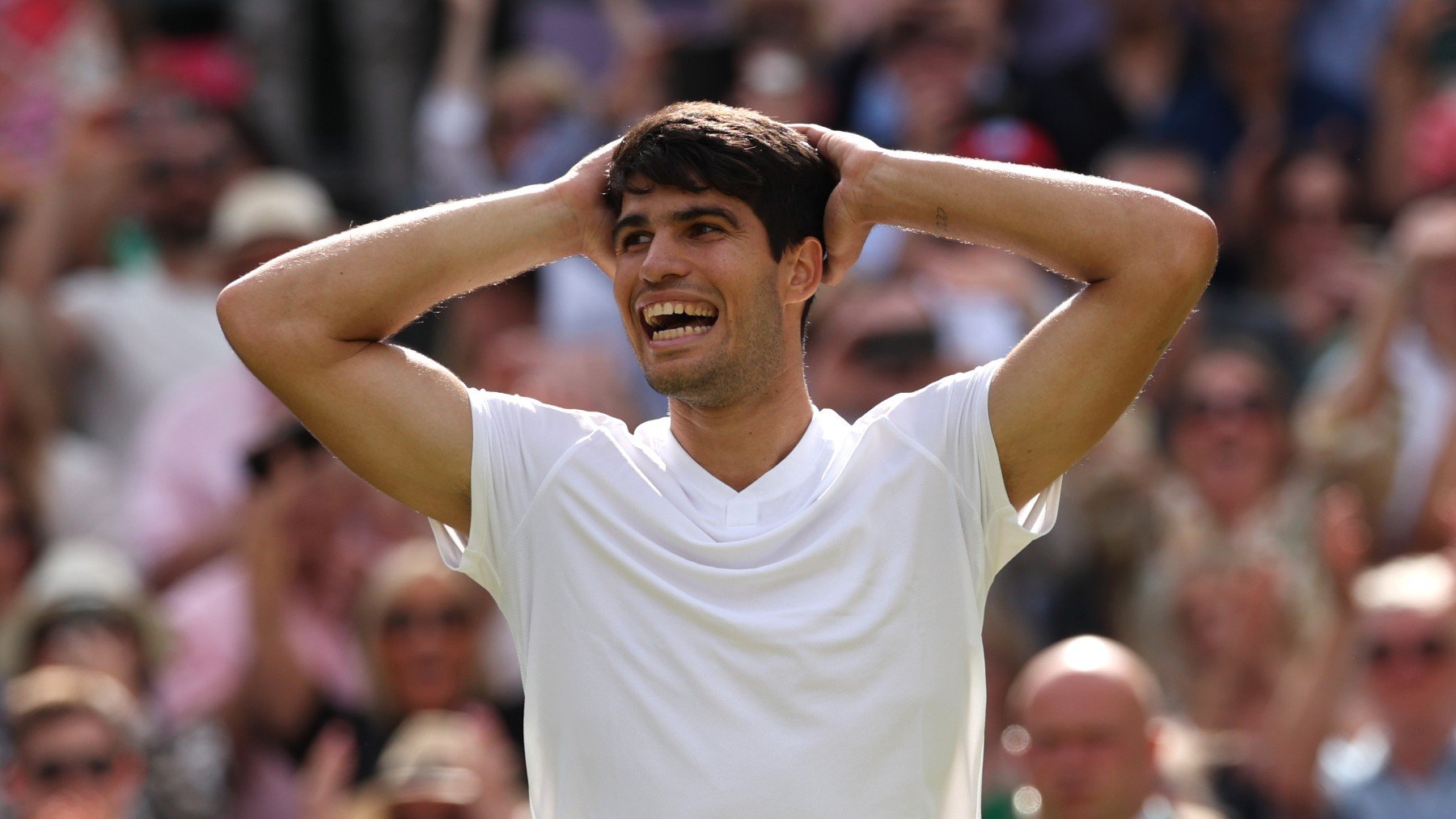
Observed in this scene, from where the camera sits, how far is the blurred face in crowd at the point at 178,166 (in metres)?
7.69

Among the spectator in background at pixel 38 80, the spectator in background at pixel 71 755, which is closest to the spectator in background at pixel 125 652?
the spectator in background at pixel 71 755

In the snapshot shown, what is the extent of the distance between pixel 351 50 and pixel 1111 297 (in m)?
6.92

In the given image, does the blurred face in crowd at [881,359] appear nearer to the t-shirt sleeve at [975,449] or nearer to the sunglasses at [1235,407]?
the sunglasses at [1235,407]

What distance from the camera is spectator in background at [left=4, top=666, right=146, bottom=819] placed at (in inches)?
219

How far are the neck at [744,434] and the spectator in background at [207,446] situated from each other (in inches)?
135

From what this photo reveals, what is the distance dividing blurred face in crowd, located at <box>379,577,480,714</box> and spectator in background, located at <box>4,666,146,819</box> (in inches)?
29.1

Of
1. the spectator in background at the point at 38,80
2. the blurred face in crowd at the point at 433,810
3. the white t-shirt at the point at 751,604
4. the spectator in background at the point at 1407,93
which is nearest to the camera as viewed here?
the white t-shirt at the point at 751,604

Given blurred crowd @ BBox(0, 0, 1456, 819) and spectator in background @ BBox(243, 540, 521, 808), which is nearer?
blurred crowd @ BBox(0, 0, 1456, 819)

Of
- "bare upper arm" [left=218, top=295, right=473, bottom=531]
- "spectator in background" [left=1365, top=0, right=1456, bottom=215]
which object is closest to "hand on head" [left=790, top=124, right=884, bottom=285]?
"bare upper arm" [left=218, top=295, right=473, bottom=531]

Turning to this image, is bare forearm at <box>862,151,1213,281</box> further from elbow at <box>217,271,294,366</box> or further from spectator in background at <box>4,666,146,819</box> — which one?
spectator in background at <box>4,666,146,819</box>

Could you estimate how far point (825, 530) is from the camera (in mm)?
3393

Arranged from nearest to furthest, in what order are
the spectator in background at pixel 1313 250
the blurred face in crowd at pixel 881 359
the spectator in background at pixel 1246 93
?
the blurred face in crowd at pixel 881 359 < the spectator in background at pixel 1313 250 < the spectator in background at pixel 1246 93

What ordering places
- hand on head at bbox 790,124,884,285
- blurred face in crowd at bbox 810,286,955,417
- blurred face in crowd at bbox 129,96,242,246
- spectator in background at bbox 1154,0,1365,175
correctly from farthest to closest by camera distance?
spectator in background at bbox 1154,0,1365,175 → blurred face in crowd at bbox 129,96,242,246 → blurred face in crowd at bbox 810,286,955,417 → hand on head at bbox 790,124,884,285

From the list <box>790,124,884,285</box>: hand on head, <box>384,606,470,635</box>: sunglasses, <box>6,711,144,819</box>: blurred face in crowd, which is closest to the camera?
<box>790,124,884,285</box>: hand on head
